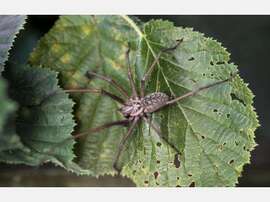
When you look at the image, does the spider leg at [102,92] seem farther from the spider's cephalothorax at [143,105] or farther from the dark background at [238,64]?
the dark background at [238,64]

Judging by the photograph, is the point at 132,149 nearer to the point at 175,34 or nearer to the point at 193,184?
the point at 193,184

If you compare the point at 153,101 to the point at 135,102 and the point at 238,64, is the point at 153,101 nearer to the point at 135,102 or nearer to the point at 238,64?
the point at 135,102

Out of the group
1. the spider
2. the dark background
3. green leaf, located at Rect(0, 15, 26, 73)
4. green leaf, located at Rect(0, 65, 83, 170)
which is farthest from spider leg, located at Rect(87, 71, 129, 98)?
the dark background

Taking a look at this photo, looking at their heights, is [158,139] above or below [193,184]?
above

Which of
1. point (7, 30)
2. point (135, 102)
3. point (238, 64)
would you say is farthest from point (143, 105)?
point (238, 64)

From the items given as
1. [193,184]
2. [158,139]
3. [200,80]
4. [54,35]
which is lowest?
[193,184]

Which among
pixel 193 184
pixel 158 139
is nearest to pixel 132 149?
pixel 158 139
